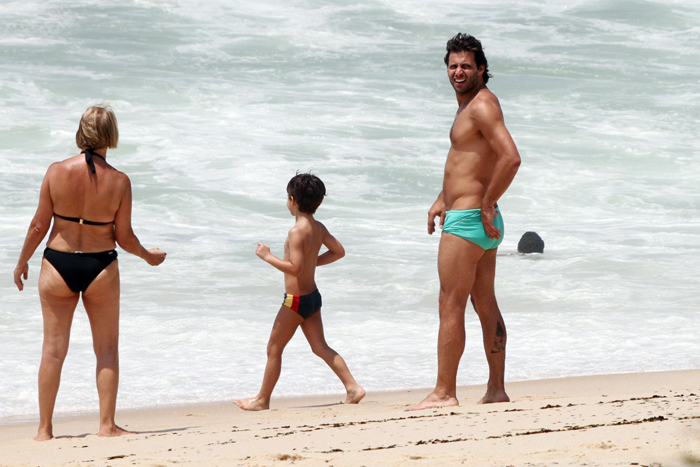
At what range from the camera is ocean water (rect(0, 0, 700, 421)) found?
22.3ft

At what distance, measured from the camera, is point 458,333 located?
182 inches

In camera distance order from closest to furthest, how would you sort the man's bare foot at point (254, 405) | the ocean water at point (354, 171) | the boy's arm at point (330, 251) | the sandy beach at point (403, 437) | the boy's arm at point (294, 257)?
the sandy beach at point (403, 437) → the boy's arm at point (294, 257) → the man's bare foot at point (254, 405) → the boy's arm at point (330, 251) → the ocean water at point (354, 171)

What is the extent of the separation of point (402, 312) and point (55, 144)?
9.44 m

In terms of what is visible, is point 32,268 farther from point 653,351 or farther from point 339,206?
point 653,351

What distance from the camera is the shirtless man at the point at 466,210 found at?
4.53 m

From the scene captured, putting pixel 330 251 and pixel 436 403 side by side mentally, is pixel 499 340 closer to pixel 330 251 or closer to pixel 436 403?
pixel 436 403

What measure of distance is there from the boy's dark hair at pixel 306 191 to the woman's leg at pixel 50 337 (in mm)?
1363

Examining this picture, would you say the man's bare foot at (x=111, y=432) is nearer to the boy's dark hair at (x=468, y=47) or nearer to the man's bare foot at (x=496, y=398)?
the man's bare foot at (x=496, y=398)

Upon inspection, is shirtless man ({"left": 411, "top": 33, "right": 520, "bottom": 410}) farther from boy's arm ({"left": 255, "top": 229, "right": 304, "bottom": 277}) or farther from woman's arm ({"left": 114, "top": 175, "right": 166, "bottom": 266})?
woman's arm ({"left": 114, "top": 175, "right": 166, "bottom": 266})

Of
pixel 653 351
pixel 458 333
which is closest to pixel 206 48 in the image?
pixel 653 351

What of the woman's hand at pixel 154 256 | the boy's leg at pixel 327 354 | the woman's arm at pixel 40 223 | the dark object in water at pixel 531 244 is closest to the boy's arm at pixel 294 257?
the boy's leg at pixel 327 354

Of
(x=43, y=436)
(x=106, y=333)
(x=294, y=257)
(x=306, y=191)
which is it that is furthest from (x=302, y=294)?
(x=43, y=436)

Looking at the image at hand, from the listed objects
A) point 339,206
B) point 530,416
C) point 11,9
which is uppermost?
point 11,9

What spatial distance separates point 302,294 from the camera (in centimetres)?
529
